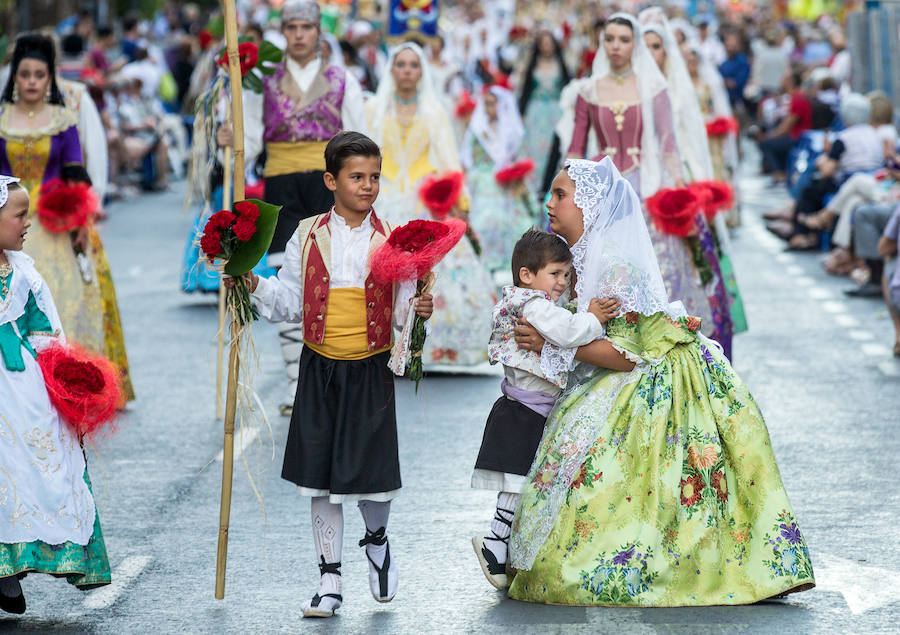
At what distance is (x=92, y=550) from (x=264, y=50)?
12.3ft

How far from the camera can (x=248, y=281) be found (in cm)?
549

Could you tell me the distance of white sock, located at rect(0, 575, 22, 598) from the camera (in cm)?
559

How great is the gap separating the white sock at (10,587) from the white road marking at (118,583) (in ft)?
0.98

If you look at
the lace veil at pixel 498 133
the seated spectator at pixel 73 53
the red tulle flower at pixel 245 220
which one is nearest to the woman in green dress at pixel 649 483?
the red tulle flower at pixel 245 220

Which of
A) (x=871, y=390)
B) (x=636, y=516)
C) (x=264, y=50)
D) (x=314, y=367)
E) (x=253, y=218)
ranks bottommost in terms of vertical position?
(x=871, y=390)

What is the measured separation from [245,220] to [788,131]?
60.5 feet

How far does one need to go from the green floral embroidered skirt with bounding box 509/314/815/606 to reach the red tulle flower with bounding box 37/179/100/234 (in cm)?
387

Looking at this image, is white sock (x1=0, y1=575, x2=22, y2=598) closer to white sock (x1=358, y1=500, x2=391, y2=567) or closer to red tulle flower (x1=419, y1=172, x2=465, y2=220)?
white sock (x1=358, y1=500, x2=391, y2=567)

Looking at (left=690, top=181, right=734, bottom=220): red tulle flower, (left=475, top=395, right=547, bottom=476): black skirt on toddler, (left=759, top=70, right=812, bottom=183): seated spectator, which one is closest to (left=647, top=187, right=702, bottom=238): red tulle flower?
(left=690, top=181, right=734, bottom=220): red tulle flower

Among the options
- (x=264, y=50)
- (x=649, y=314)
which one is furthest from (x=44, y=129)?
(x=649, y=314)

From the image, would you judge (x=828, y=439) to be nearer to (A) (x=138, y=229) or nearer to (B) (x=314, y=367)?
(B) (x=314, y=367)

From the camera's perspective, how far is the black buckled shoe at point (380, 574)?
A: 5.70 meters

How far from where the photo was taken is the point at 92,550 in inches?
223

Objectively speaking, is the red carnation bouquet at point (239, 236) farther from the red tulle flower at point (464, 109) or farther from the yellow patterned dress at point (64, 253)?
the red tulle flower at point (464, 109)
